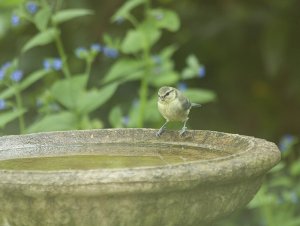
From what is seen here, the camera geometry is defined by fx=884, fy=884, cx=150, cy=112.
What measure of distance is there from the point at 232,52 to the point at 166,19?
1476mm

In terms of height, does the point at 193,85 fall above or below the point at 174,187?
below

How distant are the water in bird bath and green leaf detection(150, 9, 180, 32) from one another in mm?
1261

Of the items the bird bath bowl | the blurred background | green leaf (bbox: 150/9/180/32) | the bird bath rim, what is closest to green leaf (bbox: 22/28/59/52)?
green leaf (bbox: 150/9/180/32)

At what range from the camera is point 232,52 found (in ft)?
18.8

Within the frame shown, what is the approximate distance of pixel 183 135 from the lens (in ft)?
10.3

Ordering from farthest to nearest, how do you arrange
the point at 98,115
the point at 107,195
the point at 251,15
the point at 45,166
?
the point at 251,15 < the point at 98,115 < the point at 45,166 < the point at 107,195

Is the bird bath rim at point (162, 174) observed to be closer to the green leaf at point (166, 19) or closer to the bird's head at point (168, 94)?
the bird's head at point (168, 94)

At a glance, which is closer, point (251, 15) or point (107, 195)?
point (107, 195)

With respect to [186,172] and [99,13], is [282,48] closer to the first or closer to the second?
[99,13]

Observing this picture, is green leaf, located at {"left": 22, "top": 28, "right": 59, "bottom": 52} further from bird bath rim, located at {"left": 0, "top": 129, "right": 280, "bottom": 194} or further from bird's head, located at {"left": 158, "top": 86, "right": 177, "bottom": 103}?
bird bath rim, located at {"left": 0, "top": 129, "right": 280, "bottom": 194}

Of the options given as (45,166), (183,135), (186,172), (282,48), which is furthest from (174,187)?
(282,48)

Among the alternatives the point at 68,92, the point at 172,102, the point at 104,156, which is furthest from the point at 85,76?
the point at 104,156

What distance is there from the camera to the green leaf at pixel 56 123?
3.99 m

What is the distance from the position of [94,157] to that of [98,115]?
2.21m
